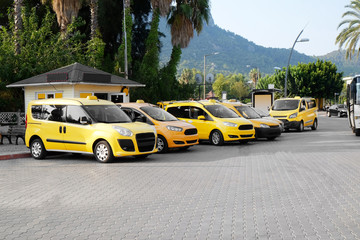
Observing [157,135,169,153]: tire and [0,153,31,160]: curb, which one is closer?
[0,153,31,160]: curb

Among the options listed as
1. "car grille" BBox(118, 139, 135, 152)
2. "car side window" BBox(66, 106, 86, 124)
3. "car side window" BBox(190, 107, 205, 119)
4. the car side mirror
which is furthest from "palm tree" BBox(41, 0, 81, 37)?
"car grille" BBox(118, 139, 135, 152)

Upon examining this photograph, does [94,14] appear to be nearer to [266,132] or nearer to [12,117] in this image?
[12,117]

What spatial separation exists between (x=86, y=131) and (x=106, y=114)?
1095mm

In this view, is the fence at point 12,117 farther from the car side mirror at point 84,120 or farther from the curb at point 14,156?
the car side mirror at point 84,120

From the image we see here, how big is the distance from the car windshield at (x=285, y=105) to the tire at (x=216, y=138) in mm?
9617

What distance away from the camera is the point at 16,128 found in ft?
57.9

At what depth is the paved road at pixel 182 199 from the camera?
554 cm

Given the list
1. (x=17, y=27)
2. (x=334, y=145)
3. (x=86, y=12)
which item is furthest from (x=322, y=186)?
(x=86, y=12)

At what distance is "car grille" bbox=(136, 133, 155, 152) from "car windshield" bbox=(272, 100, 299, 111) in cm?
1485

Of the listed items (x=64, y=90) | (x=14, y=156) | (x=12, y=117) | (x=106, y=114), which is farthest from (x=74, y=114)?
(x=12, y=117)

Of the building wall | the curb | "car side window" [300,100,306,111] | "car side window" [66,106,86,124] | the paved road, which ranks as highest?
the building wall

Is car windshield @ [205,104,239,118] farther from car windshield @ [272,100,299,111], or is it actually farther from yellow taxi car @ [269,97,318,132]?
car windshield @ [272,100,299,111]

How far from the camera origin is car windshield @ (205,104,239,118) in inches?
713

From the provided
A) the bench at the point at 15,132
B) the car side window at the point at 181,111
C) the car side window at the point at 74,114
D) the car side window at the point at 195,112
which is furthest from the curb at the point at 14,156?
the car side window at the point at 195,112
